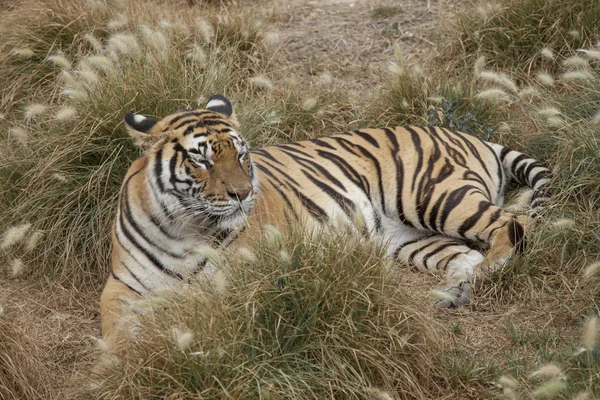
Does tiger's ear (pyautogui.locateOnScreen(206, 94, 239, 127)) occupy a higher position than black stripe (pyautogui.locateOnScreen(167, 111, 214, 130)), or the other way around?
black stripe (pyautogui.locateOnScreen(167, 111, 214, 130))

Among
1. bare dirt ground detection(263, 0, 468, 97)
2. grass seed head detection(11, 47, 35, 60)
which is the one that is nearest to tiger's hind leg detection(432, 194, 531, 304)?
bare dirt ground detection(263, 0, 468, 97)

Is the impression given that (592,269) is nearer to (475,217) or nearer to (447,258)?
(475,217)

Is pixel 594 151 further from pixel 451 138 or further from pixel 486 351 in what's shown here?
pixel 486 351

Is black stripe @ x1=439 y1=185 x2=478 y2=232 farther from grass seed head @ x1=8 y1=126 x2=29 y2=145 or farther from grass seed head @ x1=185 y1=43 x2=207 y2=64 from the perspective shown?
grass seed head @ x1=8 y1=126 x2=29 y2=145

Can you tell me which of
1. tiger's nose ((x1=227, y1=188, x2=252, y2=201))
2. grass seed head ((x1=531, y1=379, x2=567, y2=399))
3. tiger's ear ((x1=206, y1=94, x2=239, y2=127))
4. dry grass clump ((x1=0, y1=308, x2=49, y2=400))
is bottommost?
dry grass clump ((x1=0, y1=308, x2=49, y2=400))

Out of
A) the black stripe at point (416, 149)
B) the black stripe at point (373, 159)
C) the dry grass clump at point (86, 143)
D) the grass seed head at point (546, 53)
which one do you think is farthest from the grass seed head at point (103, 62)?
the grass seed head at point (546, 53)

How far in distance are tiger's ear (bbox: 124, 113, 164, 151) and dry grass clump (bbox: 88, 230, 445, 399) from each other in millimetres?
1060

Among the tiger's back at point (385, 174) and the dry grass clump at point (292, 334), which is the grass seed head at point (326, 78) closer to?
the tiger's back at point (385, 174)

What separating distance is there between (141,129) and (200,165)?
1.44ft

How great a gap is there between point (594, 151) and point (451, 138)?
1.04m

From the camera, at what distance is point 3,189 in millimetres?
6613

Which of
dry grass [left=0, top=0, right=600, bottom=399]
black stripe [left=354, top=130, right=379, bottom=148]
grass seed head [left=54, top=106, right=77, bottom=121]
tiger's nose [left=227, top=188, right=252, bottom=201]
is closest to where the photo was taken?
dry grass [left=0, top=0, right=600, bottom=399]

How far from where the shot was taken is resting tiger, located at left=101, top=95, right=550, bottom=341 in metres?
5.23

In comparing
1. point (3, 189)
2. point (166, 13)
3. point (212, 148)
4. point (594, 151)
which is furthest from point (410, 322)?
point (166, 13)
